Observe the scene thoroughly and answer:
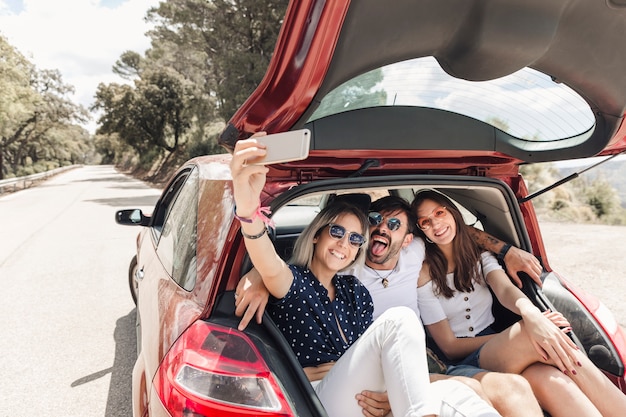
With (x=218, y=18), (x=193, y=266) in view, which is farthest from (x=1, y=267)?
(x=218, y=18)

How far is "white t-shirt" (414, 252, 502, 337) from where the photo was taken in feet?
7.68

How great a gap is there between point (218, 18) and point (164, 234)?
1355cm

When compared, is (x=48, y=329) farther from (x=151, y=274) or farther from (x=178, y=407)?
(x=178, y=407)

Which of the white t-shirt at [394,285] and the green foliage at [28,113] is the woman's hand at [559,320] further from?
the green foliage at [28,113]

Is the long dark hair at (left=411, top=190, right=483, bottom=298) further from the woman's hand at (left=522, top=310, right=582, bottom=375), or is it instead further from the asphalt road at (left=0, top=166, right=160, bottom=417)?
the asphalt road at (left=0, top=166, right=160, bottom=417)

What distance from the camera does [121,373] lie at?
9.95ft

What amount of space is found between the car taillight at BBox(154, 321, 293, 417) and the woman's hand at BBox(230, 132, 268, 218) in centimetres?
45

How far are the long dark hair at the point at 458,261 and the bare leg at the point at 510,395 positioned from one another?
62 cm

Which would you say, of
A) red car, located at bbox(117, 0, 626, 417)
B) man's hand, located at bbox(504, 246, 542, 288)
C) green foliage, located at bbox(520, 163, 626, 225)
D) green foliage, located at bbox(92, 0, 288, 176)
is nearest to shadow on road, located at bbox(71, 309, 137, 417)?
red car, located at bbox(117, 0, 626, 417)

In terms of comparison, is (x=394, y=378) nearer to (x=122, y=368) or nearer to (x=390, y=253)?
(x=390, y=253)

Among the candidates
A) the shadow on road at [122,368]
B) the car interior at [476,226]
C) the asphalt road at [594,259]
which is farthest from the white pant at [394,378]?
the asphalt road at [594,259]

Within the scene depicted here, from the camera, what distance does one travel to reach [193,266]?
173 centimetres

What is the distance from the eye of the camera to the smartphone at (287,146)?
1045 mm

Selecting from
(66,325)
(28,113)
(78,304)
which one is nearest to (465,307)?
(66,325)
